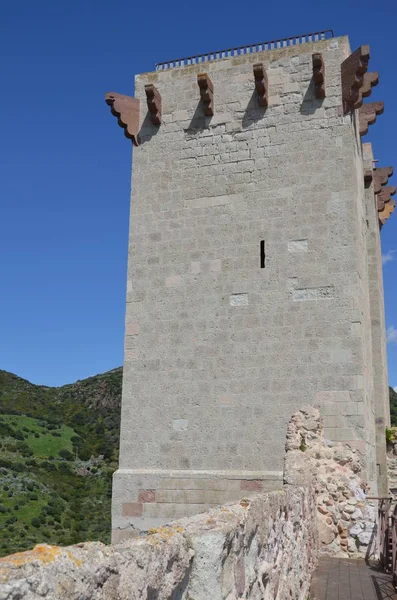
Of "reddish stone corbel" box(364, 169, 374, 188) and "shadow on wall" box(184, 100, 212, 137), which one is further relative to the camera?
"reddish stone corbel" box(364, 169, 374, 188)

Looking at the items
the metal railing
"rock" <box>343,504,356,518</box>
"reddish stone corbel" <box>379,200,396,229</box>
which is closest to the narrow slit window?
"rock" <box>343,504,356,518</box>

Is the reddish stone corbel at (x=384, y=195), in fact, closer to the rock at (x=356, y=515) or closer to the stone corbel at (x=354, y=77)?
the stone corbel at (x=354, y=77)

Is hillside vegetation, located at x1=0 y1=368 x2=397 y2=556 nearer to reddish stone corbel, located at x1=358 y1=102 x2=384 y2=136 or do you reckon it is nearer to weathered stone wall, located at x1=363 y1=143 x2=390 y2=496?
weathered stone wall, located at x1=363 y1=143 x2=390 y2=496

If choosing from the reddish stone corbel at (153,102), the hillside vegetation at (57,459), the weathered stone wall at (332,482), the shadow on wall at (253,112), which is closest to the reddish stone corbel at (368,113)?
the shadow on wall at (253,112)

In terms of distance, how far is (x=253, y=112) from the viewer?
10.5 m

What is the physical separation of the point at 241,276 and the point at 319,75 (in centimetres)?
324

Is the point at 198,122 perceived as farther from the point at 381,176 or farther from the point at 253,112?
the point at 381,176

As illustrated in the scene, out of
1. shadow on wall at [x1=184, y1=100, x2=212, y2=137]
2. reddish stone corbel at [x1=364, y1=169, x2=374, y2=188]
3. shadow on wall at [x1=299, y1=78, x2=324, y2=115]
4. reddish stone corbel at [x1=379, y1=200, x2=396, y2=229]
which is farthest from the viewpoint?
reddish stone corbel at [x1=379, y1=200, x2=396, y2=229]

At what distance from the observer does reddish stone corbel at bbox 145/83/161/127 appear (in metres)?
10.8

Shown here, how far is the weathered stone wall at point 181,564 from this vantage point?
171cm

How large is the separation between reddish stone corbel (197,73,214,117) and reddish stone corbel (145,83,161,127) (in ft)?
2.68

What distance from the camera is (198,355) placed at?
32.5 ft

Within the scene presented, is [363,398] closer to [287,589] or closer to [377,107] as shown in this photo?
[287,589]

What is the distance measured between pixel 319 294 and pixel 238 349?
1431mm
